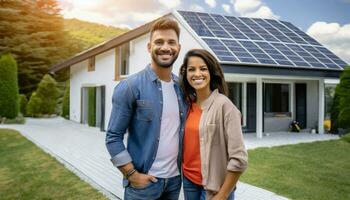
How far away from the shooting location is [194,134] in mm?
2600

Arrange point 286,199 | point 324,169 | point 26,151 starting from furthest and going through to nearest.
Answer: point 26,151 < point 324,169 < point 286,199

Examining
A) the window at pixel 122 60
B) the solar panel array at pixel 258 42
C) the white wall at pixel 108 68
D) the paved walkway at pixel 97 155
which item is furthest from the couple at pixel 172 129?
the window at pixel 122 60

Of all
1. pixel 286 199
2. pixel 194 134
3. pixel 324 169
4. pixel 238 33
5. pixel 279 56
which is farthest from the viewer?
pixel 238 33

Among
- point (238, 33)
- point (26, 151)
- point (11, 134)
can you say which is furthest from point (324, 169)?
point (11, 134)

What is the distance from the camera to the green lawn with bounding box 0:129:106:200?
6.02 m

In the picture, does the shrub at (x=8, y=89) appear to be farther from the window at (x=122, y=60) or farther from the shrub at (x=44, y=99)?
the window at (x=122, y=60)

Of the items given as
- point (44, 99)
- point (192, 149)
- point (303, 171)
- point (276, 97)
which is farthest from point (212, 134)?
point (44, 99)

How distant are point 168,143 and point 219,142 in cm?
38

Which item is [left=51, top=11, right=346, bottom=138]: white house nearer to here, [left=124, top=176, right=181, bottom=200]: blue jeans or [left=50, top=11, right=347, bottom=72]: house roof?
[left=50, top=11, right=347, bottom=72]: house roof

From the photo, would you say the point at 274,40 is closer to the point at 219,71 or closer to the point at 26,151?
the point at 26,151

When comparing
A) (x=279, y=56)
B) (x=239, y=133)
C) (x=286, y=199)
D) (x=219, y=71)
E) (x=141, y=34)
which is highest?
(x=141, y=34)

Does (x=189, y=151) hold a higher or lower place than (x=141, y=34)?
lower

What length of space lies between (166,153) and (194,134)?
0.25 meters

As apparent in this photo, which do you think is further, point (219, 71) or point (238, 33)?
point (238, 33)
